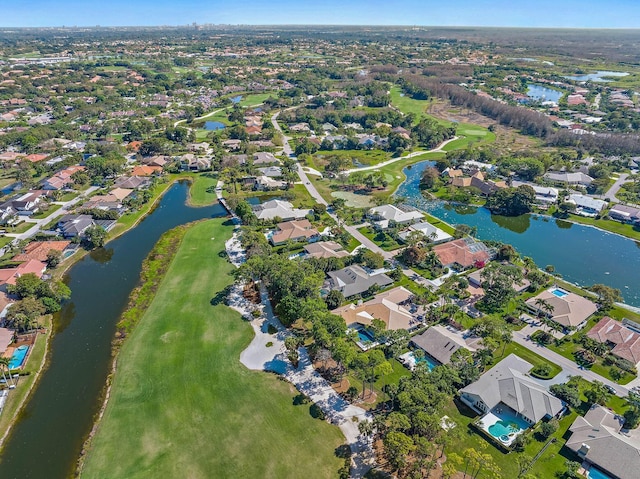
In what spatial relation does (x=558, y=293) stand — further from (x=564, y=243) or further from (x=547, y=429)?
(x=547, y=429)

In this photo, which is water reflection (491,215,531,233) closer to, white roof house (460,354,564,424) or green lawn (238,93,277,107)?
white roof house (460,354,564,424)

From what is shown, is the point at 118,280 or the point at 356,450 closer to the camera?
the point at 356,450

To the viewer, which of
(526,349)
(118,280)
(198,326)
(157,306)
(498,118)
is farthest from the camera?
(498,118)

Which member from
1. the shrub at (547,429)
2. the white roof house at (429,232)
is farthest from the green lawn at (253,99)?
the shrub at (547,429)

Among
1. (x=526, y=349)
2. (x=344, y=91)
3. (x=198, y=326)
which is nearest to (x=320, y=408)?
(x=198, y=326)

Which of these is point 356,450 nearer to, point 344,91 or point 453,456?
point 453,456

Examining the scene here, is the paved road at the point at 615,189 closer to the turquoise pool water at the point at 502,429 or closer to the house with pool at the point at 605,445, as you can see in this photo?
the house with pool at the point at 605,445

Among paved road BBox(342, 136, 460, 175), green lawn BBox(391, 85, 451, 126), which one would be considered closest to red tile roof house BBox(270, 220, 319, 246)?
paved road BBox(342, 136, 460, 175)
